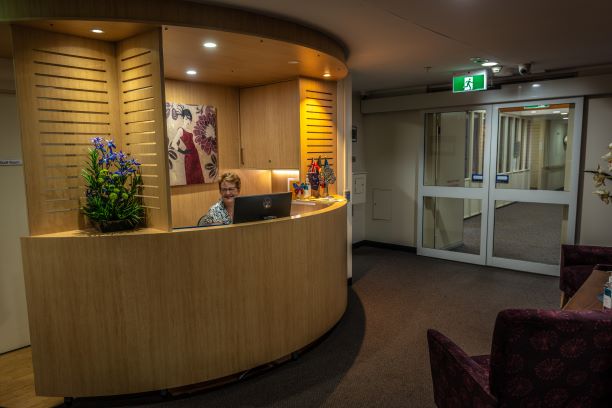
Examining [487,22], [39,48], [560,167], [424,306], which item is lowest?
[424,306]

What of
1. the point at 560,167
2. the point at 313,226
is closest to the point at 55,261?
the point at 313,226

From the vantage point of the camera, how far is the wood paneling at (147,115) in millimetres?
2906

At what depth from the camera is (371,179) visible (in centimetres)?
750

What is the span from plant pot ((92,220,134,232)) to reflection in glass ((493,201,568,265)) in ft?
17.3

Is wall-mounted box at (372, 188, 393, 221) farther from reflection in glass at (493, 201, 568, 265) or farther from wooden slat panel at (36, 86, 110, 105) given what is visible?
wooden slat panel at (36, 86, 110, 105)

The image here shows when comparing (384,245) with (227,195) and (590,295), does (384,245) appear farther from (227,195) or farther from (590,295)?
(590,295)

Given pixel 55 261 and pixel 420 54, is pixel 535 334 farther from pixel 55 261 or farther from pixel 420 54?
pixel 420 54

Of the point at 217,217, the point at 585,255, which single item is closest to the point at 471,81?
the point at 585,255

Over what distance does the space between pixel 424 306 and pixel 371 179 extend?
3205 mm

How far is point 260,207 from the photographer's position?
10.9 feet

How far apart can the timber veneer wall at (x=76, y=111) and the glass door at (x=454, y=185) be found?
488cm

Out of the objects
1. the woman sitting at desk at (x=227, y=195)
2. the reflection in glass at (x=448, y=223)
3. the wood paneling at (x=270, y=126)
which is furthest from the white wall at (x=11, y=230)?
the reflection in glass at (x=448, y=223)

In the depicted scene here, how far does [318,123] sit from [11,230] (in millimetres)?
3209

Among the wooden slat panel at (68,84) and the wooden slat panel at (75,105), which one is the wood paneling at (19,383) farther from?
the wooden slat panel at (68,84)
